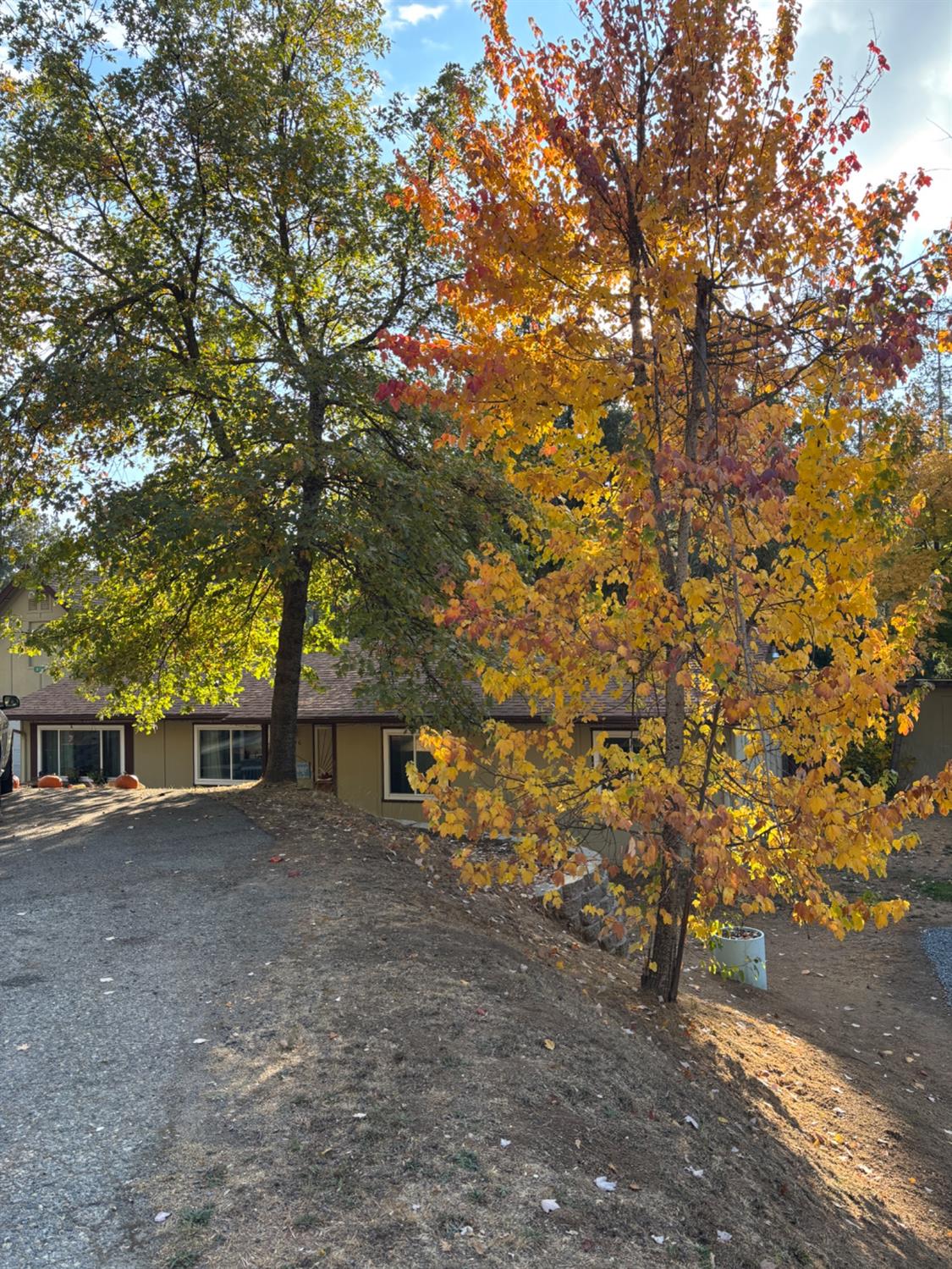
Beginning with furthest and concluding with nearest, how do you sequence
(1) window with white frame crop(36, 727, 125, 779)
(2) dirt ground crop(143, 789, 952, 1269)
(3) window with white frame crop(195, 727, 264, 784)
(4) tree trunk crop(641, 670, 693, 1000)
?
(1) window with white frame crop(36, 727, 125, 779)
(3) window with white frame crop(195, 727, 264, 784)
(4) tree trunk crop(641, 670, 693, 1000)
(2) dirt ground crop(143, 789, 952, 1269)

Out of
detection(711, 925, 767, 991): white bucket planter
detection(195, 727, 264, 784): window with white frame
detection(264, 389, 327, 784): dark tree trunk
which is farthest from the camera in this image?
detection(195, 727, 264, 784): window with white frame

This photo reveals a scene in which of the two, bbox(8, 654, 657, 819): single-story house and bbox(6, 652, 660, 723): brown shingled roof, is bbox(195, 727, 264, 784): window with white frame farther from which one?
bbox(6, 652, 660, 723): brown shingled roof

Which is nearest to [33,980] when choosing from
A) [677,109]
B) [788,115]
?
[677,109]

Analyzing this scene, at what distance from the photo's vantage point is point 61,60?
36.5 feet

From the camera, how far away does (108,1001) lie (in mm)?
5871

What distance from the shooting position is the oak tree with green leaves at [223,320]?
10.6 metres

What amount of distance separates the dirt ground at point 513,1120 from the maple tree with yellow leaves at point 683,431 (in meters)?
0.98

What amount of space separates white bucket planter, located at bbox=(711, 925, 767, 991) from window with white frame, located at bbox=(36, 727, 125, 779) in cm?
1485

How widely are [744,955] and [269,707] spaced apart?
12.3m

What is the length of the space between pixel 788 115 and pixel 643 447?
2.40 m

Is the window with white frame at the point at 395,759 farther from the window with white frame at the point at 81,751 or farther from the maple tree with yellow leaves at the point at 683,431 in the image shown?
the maple tree with yellow leaves at the point at 683,431

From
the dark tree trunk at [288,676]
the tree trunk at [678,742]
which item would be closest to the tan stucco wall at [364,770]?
the dark tree trunk at [288,676]

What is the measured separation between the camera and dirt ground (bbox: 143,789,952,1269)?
12.0 feet

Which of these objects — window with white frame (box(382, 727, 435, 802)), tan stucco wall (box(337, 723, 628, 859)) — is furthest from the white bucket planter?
window with white frame (box(382, 727, 435, 802))
